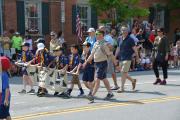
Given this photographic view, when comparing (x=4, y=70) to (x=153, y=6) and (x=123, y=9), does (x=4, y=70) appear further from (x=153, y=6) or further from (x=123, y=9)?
(x=153, y=6)

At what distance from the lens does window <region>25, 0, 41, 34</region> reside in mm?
24953

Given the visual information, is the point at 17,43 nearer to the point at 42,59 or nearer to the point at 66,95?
the point at 42,59

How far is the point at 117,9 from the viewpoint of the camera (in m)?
25.5

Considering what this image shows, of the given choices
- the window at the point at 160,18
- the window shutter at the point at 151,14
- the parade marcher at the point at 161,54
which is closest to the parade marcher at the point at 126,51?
the parade marcher at the point at 161,54

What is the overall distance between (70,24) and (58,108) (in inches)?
627

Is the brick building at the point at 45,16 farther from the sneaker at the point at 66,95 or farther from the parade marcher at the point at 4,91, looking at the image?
the parade marcher at the point at 4,91

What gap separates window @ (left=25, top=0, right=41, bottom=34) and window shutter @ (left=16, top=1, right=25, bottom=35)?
42 centimetres

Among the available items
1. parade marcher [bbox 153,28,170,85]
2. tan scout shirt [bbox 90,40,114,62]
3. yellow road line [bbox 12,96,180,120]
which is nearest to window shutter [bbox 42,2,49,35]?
parade marcher [bbox 153,28,170,85]

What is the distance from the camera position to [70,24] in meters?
26.9

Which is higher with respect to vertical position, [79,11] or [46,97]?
[79,11]

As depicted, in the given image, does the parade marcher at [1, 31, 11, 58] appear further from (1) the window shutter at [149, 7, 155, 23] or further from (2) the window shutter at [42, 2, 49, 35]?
(1) the window shutter at [149, 7, 155, 23]

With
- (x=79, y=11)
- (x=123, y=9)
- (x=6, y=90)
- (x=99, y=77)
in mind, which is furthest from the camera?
(x=79, y=11)

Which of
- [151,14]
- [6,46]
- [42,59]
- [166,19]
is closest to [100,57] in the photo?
[42,59]

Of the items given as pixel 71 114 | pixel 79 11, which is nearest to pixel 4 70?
pixel 71 114
